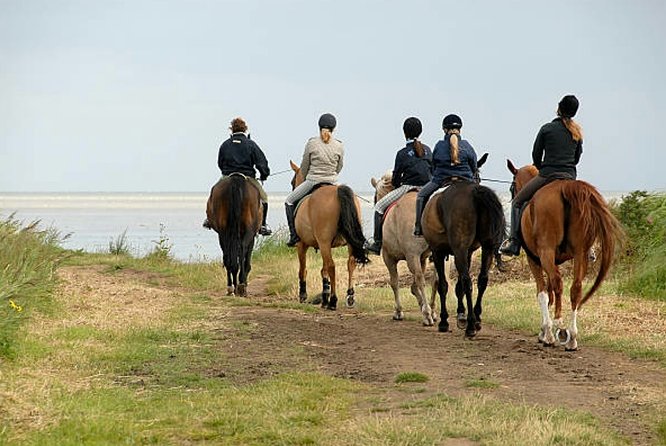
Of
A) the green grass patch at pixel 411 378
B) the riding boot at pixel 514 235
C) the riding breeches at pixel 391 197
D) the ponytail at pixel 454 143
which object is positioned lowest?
the green grass patch at pixel 411 378

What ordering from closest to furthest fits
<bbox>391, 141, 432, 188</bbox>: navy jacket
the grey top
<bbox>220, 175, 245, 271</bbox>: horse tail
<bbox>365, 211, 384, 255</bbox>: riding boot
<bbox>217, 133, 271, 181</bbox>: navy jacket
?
1. <bbox>391, 141, 432, 188</bbox>: navy jacket
2. <bbox>365, 211, 384, 255</bbox>: riding boot
3. the grey top
4. <bbox>220, 175, 245, 271</bbox>: horse tail
5. <bbox>217, 133, 271, 181</bbox>: navy jacket

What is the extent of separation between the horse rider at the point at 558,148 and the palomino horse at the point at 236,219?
644cm

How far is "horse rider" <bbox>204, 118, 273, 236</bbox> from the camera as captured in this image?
18312 millimetres

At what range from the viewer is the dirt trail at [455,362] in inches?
343

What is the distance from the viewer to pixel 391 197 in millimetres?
14914

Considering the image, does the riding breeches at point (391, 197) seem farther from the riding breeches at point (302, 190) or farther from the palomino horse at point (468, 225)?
the riding breeches at point (302, 190)

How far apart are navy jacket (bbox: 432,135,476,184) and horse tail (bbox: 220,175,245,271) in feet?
16.6

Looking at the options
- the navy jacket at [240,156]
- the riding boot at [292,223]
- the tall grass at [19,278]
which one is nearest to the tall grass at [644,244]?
the riding boot at [292,223]

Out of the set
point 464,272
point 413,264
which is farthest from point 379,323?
point 464,272

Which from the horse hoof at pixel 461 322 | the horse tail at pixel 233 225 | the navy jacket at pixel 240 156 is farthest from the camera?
the navy jacket at pixel 240 156

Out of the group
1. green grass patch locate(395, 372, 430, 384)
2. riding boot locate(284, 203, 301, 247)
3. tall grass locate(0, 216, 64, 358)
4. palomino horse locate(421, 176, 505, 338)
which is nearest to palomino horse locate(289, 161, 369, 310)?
riding boot locate(284, 203, 301, 247)

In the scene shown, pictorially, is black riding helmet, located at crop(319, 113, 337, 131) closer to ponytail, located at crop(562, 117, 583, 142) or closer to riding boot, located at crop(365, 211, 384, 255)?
riding boot, located at crop(365, 211, 384, 255)

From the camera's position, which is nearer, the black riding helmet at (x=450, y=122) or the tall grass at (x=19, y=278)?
the tall grass at (x=19, y=278)

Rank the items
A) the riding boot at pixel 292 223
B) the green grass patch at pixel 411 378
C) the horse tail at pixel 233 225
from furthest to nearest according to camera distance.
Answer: the horse tail at pixel 233 225
the riding boot at pixel 292 223
the green grass patch at pixel 411 378
